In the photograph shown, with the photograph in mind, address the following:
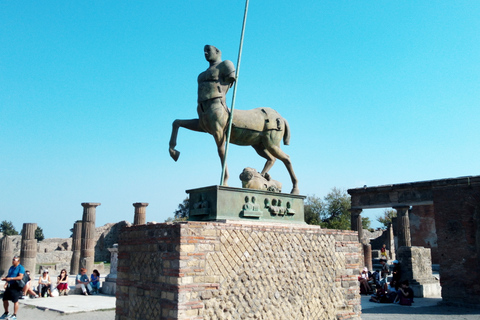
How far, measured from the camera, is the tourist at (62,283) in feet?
38.2

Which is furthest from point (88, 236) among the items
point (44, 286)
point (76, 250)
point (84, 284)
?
point (44, 286)

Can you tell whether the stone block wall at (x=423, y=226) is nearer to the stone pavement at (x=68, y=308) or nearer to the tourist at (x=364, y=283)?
Answer: the tourist at (x=364, y=283)

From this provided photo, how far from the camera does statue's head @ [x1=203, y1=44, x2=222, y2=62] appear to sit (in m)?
5.61

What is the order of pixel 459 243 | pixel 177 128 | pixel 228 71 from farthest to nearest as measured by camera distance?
1. pixel 459 243
2. pixel 177 128
3. pixel 228 71

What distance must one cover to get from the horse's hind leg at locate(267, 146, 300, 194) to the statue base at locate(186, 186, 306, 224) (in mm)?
259

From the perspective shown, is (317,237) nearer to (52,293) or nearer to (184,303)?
(184,303)

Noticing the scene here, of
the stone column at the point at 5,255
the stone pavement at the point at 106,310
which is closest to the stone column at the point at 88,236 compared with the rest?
the stone column at the point at 5,255

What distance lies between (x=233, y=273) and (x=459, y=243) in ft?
25.0

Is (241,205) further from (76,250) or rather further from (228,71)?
(76,250)

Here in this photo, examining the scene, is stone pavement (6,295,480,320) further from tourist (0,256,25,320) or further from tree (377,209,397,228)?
tree (377,209,397,228)

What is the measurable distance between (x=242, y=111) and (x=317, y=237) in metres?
2.01

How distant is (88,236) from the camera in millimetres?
18828

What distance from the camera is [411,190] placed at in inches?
617

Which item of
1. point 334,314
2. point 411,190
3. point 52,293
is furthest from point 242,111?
point 411,190
